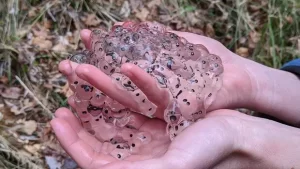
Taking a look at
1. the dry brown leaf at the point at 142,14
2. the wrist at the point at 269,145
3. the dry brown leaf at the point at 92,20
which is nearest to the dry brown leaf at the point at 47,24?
the dry brown leaf at the point at 92,20

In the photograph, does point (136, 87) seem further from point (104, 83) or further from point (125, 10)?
point (125, 10)

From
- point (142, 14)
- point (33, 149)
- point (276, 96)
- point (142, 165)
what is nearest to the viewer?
point (142, 165)

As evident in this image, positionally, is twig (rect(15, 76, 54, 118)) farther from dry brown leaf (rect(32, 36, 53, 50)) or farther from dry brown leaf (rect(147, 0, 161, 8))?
dry brown leaf (rect(147, 0, 161, 8))

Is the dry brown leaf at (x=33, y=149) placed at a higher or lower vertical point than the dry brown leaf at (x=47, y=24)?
lower

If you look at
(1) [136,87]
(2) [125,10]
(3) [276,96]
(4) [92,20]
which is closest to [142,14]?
(2) [125,10]

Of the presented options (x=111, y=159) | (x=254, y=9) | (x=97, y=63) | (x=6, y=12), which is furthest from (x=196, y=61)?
(x=254, y=9)

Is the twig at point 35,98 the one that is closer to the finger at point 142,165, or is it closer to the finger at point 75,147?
the finger at point 75,147

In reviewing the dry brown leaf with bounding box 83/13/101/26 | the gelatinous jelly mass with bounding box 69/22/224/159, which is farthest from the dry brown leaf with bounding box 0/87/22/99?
the gelatinous jelly mass with bounding box 69/22/224/159
